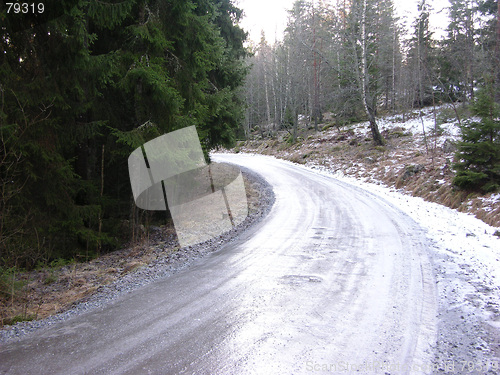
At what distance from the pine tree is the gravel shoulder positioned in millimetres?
6784

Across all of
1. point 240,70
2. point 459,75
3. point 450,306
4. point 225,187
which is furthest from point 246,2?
point 459,75

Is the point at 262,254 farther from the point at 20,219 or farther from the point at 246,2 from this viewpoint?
the point at 246,2

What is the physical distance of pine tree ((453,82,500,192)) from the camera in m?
8.85

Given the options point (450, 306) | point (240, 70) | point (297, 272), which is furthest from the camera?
point (240, 70)

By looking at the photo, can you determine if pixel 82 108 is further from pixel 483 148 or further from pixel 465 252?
pixel 483 148

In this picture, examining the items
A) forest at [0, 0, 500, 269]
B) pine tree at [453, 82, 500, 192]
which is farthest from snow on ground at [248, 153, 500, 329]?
forest at [0, 0, 500, 269]

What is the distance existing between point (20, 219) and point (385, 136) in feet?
70.6

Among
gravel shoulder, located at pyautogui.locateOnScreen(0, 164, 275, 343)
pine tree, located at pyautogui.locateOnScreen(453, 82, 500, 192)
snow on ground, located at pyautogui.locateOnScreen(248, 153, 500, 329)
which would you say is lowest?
snow on ground, located at pyautogui.locateOnScreen(248, 153, 500, 329)

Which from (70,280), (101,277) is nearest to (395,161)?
(101,277)

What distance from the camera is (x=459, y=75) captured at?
83.5 feet

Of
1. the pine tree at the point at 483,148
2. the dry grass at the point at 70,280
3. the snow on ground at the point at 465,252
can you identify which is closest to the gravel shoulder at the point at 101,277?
the dry grass at the point at 70,280

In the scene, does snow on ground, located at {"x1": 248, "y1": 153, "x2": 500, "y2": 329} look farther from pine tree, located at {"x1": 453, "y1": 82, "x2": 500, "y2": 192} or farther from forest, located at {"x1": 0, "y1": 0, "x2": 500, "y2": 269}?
forest, located at {"x1": 0, "y1": 0, "x2": 500, "y2": 269}

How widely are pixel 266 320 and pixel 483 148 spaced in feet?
29.2

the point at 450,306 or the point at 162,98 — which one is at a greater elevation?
the point at 162,98
